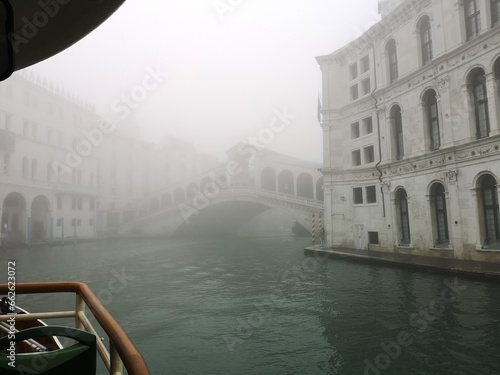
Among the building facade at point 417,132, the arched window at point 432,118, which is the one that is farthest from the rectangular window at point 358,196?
the arched window at point 432,118

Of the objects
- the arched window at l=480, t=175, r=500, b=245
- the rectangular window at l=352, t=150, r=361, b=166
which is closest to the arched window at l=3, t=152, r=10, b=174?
the rectangular window at l=352, t=150, r=361, b=166

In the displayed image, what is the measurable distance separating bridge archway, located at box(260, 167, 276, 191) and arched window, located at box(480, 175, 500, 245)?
3186 centimetres

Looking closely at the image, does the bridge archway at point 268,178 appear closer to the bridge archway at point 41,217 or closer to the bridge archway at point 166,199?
the bridge archway at point 166,199

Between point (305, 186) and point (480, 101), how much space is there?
101ft

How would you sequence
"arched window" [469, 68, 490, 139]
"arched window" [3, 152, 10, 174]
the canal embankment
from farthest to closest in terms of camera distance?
1. "arched window" [3, 152, 10, 174]
2. "arched window" [469, 68, 490, 139]
3. the canal embankment

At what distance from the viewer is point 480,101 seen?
1234 cm

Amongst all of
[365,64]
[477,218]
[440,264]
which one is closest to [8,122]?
[365,64]

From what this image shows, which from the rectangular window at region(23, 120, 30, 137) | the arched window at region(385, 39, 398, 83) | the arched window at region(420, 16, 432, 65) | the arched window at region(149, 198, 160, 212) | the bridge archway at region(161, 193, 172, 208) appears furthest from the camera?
the arched window at region(149, 198, 160, 212)

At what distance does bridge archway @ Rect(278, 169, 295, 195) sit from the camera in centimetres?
4372

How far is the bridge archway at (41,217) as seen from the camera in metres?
32.2

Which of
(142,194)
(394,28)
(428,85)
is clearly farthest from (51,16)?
(142,194)

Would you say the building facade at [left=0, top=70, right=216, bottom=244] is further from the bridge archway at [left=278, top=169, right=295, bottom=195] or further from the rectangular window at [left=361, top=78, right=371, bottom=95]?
the rectangular window at [left=361, top=78, right=371, bottom=95]

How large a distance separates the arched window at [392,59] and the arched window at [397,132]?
5.10 ft

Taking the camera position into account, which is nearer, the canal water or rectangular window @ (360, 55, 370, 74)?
the canal water
